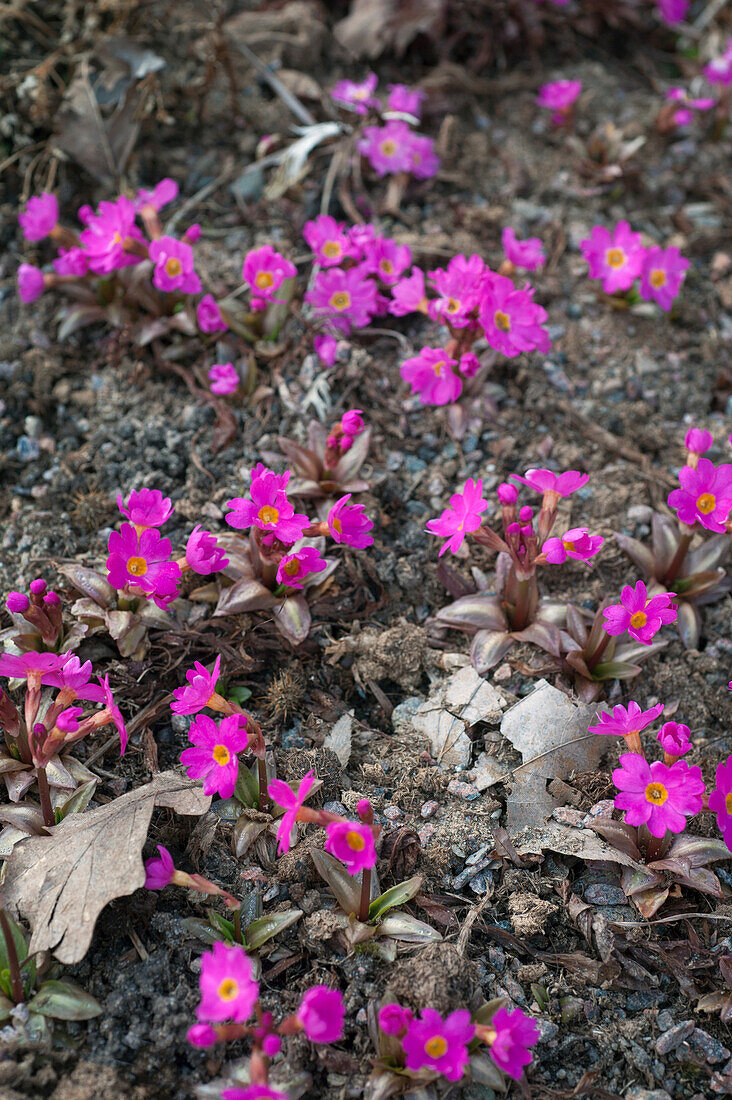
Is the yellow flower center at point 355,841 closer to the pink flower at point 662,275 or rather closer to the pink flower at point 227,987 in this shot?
the pink flower at point 227,987

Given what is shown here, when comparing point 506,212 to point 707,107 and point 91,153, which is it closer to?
point 707,107

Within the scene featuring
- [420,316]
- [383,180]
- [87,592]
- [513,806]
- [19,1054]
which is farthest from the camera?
[383,180]

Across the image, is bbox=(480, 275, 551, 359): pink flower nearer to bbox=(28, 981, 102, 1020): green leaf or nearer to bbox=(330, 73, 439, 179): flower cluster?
bbox=(330, 73, 439, 179): flower cluster

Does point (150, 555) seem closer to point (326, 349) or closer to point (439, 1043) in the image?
point (326, 349)

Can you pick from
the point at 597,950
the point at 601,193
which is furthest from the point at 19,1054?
the point at 601,193

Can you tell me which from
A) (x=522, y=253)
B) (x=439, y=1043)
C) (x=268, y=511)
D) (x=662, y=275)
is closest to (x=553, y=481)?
(x=268, y=511)
